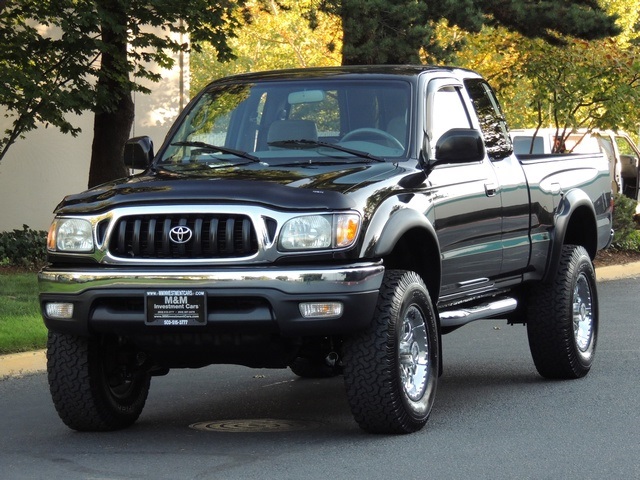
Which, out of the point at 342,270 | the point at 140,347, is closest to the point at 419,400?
the point at 342,270

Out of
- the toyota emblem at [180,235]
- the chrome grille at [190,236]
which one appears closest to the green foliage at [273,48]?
the chrome grille at [190,236]

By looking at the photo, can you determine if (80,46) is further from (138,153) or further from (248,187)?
(248,187)

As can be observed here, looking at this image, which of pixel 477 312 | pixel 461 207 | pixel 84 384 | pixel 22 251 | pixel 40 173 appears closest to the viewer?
pixel 84 384

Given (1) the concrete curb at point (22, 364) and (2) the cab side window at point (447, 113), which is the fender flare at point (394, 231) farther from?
(1) the concrete curb at point (22, 364)

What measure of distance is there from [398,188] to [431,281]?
0.75 metres

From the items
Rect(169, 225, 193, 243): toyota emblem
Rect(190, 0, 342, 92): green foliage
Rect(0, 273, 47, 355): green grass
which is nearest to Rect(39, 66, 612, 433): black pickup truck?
Rect(169, 225, 193, 243): toyota emblem

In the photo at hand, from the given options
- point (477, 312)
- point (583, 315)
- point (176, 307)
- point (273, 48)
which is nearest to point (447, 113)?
point (477, 312)

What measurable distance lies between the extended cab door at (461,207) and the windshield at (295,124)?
0.85ft

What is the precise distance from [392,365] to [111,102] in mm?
12681

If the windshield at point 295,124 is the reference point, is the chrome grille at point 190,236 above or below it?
below

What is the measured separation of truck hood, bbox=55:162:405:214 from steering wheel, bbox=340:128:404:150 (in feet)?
1.24

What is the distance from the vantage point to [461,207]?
28.2ft

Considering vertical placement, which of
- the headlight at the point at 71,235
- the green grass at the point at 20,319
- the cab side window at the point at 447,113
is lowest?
the green grass at the point at 20,319

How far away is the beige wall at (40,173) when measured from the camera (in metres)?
22.7
